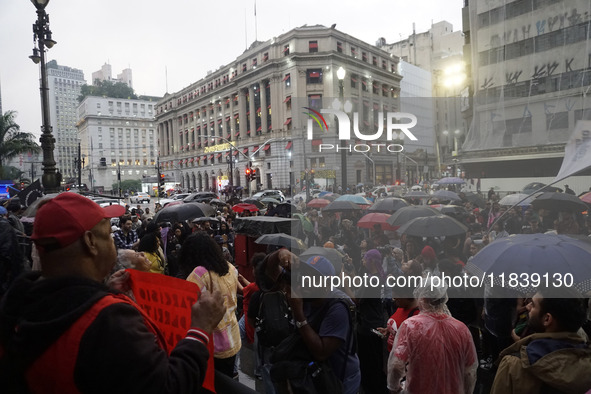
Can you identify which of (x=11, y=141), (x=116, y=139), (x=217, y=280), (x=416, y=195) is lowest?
(x=217, y=280)

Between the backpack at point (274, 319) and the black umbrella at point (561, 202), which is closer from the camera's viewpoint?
the backpack at point (274, 319)

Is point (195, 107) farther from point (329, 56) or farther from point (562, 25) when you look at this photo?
point (562, 25)

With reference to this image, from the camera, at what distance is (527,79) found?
1242 cm

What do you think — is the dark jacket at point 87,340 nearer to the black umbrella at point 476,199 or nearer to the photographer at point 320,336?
the photographer at point 320,336

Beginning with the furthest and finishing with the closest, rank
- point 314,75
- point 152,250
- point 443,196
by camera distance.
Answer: point 314,75 → point 443,196 → point 152,250

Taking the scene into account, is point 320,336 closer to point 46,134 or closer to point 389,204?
point 389,204

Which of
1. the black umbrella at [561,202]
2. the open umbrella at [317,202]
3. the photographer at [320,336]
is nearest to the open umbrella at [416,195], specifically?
the open umbrella at [317,202]

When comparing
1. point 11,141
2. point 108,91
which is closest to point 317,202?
point 11,141

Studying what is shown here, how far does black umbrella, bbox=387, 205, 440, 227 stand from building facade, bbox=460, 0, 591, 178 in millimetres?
1909

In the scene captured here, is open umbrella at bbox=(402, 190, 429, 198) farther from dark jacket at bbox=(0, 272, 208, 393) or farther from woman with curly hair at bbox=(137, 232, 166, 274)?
dark jacket at bbox=(0, 272, 208, 393)

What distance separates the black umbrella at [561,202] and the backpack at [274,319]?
6601 mm

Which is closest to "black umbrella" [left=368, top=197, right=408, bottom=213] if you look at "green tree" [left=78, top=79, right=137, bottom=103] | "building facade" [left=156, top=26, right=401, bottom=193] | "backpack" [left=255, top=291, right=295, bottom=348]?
"building facade" [left=156, top=26, right=401, bottom=193]

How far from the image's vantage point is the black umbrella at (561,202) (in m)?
7.03

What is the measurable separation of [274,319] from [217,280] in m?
0.87
